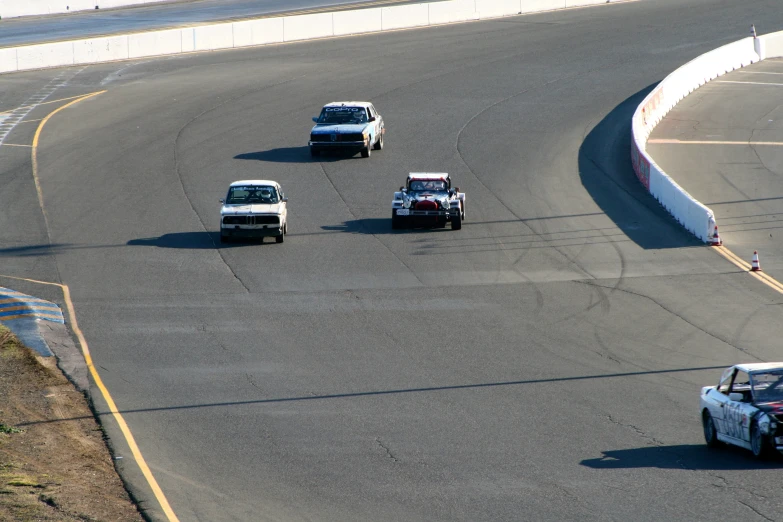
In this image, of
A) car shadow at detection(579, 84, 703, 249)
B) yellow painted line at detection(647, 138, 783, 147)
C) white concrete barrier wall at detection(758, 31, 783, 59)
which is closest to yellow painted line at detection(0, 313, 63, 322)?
car shadow at detection(579, 84, 703, 249)

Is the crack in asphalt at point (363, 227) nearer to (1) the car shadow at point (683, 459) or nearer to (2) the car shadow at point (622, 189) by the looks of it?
(2) the car shadow at point (622, 189)

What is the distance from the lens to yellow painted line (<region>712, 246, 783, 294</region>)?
26438mm

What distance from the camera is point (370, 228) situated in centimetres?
3269

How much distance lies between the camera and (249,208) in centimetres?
3116

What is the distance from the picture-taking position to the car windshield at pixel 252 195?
31.7 meters

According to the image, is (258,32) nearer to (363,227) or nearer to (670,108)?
(670,108)

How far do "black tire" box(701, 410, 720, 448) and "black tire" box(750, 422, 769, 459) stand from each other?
2.75 feet

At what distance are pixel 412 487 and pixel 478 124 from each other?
33.9 metres

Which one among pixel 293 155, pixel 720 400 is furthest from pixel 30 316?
pixel 293 155

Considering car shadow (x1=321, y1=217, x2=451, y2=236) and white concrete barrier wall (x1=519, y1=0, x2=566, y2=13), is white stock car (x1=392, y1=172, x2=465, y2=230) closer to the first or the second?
car shadow (x1=321, y1=217, x2=451, y2=236)

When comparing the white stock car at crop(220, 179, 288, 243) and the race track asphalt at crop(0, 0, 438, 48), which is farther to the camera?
the race track asphalt at crop(0, 0, 438, 48)

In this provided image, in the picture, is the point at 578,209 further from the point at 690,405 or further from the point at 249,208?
the point at 690,405

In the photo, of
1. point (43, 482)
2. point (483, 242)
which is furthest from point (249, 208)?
point (43, 482)

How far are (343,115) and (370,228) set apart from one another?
10.2m
